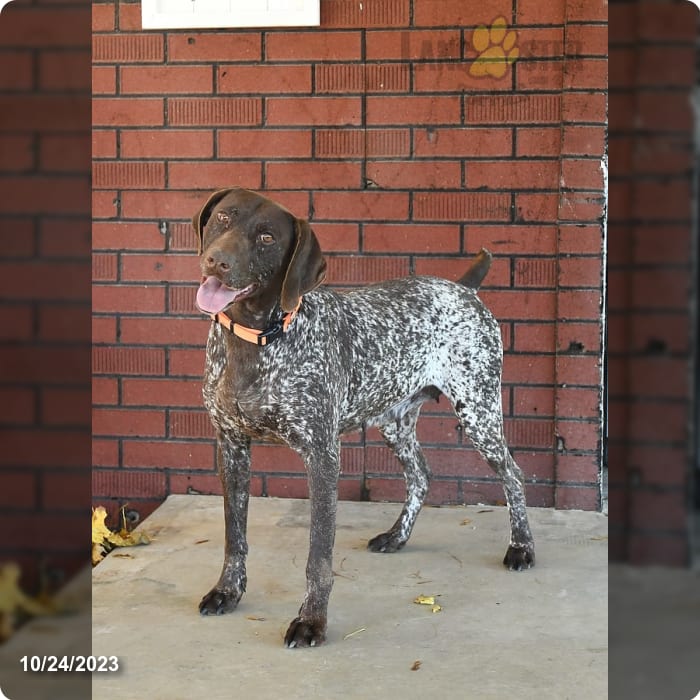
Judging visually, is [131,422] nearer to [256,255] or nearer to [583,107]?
[256,255]

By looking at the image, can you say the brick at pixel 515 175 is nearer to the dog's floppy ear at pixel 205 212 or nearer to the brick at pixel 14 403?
the dog's floppy ear at pixel 205 212

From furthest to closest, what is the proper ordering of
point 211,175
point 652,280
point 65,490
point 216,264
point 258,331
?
point 211,175 → point 258,331 → point 216,264 → point 65,490 → point 652,280

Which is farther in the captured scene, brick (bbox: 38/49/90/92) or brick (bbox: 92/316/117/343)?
brick (bbox: 92/316/117/343)

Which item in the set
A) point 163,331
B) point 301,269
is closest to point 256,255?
point 301,269

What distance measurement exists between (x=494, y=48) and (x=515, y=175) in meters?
0.68

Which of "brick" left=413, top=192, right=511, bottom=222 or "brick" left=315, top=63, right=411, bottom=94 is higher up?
"brick" left=315, top=63, right=411, bottom=94

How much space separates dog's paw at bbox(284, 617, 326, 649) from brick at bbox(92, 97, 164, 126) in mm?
2972

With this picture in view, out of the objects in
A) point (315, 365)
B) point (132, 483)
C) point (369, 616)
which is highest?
point (315, 365)

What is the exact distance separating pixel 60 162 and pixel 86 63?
9cm

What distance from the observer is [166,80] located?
4781mm

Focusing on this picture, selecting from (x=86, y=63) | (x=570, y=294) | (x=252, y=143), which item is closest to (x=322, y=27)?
(x=252, y=143)

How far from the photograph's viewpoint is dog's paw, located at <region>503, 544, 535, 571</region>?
3.80 m

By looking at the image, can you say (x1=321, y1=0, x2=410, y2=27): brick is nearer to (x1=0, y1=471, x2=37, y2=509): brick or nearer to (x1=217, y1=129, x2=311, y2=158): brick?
(x1=217, y1=129, x2=311, y2=158): brick

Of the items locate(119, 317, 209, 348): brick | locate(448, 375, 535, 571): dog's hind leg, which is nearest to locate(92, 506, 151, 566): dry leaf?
locate(119, 317, 209, 348): brick
